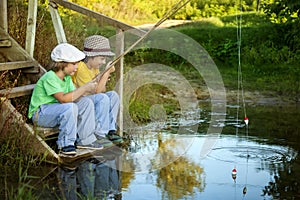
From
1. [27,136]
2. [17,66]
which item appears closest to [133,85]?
[17,66]

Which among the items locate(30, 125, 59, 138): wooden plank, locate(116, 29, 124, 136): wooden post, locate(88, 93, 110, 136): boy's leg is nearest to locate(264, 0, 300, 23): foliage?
locate(116, 29, 124, 136): wooden post

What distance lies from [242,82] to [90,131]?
5.07 metres

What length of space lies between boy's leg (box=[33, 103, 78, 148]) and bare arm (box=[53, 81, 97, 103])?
0.18ft

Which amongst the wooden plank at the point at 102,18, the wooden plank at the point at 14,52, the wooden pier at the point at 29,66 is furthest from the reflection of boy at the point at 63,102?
the wooden plank at the point at 14,52

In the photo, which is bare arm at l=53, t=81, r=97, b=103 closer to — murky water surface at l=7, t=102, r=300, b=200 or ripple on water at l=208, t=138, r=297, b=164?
murky water surface at l=7, t=102, r=300, b=200

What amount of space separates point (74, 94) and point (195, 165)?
1.31m

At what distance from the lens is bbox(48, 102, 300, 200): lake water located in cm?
536

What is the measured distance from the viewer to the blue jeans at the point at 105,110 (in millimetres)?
6789

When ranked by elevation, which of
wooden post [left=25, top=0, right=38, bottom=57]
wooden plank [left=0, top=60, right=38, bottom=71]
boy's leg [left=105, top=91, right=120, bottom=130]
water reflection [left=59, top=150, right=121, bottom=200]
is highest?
wooden post [left=25, top=0, right=38, bottom=57]

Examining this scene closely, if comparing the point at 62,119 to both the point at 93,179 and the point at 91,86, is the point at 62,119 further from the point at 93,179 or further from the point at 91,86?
the point at 93,179

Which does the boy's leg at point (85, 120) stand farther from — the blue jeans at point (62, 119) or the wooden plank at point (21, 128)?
the wooden plank at point (21, 128)

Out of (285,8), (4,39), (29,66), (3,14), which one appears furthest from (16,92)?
(285,8)

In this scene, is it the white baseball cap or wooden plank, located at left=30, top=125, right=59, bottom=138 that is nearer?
wooden plank, located at left=30, top=125, right=59, bottom=138

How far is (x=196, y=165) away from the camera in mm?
6277
